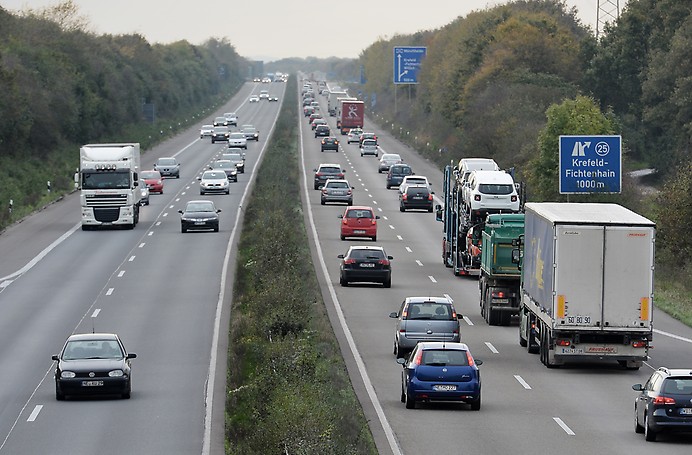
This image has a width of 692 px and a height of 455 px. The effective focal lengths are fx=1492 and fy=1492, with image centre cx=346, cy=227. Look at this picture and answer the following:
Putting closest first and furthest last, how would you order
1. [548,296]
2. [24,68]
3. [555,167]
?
[548,296] → [555,167] → [24,68]

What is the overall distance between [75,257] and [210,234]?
8.95 meters

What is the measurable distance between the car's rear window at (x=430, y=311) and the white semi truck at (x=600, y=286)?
2.67m

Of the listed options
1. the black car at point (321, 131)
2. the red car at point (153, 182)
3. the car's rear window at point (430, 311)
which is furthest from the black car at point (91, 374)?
the black car at point (321, 131)

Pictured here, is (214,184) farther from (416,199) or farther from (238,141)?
(238,141)

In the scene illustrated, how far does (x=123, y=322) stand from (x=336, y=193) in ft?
130

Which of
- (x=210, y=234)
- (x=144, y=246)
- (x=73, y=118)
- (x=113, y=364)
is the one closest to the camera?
(x=113, y=364)

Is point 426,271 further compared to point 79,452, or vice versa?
point 426,271

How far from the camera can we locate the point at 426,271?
53.6 meters

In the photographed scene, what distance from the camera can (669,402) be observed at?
944 inches

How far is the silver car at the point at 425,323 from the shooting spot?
3397cm

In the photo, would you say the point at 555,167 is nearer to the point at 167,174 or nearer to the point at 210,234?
the point at 210,234

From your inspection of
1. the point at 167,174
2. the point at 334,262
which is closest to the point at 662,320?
the point at 334,262

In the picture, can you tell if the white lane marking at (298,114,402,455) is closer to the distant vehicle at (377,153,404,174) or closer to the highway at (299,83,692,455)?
the highway at (299,83,692,455)

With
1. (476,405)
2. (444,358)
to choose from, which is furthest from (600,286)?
(444,358)
